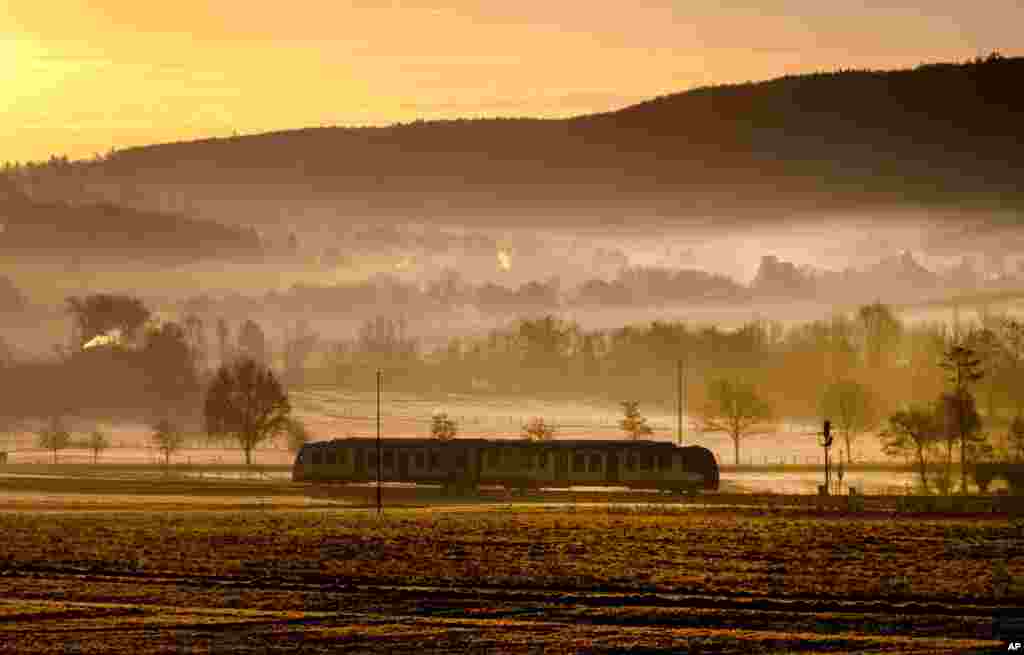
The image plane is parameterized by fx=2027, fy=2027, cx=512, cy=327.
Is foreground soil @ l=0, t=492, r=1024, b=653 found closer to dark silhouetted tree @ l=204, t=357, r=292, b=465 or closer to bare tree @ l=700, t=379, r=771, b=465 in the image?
dark silhouetted tree @ l=204, t=357, r=292, b=465

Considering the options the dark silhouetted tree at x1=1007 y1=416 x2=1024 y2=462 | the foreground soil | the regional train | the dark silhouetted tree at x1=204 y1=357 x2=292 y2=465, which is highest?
the dark silhouetted tree at x1=204 y1=357 x2=292 y2=465

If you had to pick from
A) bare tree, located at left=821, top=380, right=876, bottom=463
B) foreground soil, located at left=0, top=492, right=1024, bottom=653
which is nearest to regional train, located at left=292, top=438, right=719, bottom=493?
foreground soil, located at left=0, top=492, right=1024, bottom=653

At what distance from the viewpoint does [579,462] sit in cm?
11194

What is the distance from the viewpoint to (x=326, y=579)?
194ft

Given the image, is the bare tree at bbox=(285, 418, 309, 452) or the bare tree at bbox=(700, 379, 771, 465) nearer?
the bare tree at bbox=(700, 379, 771, 465)

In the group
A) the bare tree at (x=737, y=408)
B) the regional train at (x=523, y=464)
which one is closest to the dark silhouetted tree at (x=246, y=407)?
the bare tree at (x=737, y=408)

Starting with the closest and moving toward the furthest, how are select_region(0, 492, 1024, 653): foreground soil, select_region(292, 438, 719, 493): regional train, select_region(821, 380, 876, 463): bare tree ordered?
select_region(0, 492, 1024, 653): foreground soil
select_region(292, 438, 719, 493): regional train
select_region(821, 380, 876, 463): bare tree

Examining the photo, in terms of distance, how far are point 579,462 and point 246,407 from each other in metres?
60.4

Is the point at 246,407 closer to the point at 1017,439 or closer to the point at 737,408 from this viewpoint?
the point at 737,408

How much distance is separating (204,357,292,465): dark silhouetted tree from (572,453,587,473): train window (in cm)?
5098

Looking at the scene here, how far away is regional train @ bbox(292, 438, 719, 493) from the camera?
365ft

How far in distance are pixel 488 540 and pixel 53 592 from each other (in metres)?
20.3

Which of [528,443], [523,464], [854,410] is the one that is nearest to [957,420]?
[528,443]

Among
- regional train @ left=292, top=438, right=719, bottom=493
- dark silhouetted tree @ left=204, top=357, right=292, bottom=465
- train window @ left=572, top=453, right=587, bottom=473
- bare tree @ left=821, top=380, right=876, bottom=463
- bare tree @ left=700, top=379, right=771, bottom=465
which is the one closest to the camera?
regional train @ left=292, top=438, right=719, bottom=493
